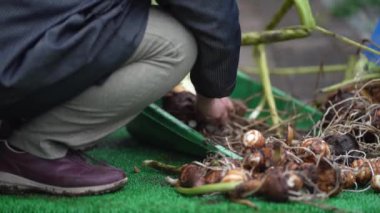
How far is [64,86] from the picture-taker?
174 cm

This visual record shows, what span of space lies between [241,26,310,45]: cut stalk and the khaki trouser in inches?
21.6

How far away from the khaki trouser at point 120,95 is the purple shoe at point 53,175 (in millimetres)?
21

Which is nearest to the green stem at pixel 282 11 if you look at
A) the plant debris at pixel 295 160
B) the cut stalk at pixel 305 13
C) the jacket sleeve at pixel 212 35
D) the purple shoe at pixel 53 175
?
the cut stalk at pixel 305 13

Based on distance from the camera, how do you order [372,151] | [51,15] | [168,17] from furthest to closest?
[372,151]
[168,17]
[51,15]

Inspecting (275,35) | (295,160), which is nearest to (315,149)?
A: (295,160)

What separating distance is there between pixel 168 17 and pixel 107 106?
0.23 meters

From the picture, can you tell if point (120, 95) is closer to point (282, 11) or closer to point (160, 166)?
point (160, 166)

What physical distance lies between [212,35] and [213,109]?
1.53 ft

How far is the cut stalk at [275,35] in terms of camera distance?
7.59 ft

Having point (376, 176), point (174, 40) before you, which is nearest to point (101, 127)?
point (174, 40)

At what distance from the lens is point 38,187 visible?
184 centimetres

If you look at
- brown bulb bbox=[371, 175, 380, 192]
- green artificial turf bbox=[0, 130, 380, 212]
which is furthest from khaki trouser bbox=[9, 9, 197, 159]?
brown bulb bbox=[371, 175, 380, 192]

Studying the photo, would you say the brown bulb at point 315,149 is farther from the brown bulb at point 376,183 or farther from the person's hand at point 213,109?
the person's hand at point 213,109

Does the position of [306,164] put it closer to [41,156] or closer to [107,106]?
[107,106]
